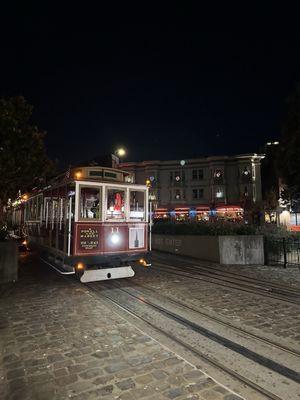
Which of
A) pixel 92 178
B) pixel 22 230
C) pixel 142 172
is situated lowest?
pixel 22 230

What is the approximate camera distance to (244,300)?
7898 millimetres

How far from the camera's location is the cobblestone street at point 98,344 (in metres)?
3.78

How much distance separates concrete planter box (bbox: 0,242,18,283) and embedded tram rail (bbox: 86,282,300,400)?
399 centimetres

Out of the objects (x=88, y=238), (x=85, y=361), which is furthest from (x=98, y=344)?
(x=88, y=238)

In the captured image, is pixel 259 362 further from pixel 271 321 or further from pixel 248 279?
pixel 248 279

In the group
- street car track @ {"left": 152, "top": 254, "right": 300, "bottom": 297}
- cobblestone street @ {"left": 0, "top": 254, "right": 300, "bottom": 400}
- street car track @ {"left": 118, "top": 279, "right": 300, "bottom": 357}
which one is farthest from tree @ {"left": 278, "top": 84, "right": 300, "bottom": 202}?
street car track @ {"left": 118, "top": 279, "right": 300, "bottom": 357}

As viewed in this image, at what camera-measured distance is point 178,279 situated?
10.7 metres

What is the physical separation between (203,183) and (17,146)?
1631 inches

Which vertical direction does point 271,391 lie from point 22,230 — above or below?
below

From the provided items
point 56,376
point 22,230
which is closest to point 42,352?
point 56,376

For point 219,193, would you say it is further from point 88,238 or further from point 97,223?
point 88,238

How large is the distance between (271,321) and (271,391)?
2740 millimetres

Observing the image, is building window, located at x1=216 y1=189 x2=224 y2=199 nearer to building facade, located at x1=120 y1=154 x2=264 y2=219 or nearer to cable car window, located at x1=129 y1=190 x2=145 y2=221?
building facade, located at x1=120 y1=154 x2=264 y2=219

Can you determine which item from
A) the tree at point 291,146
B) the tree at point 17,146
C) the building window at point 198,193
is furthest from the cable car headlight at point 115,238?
the building window at point 198,193
